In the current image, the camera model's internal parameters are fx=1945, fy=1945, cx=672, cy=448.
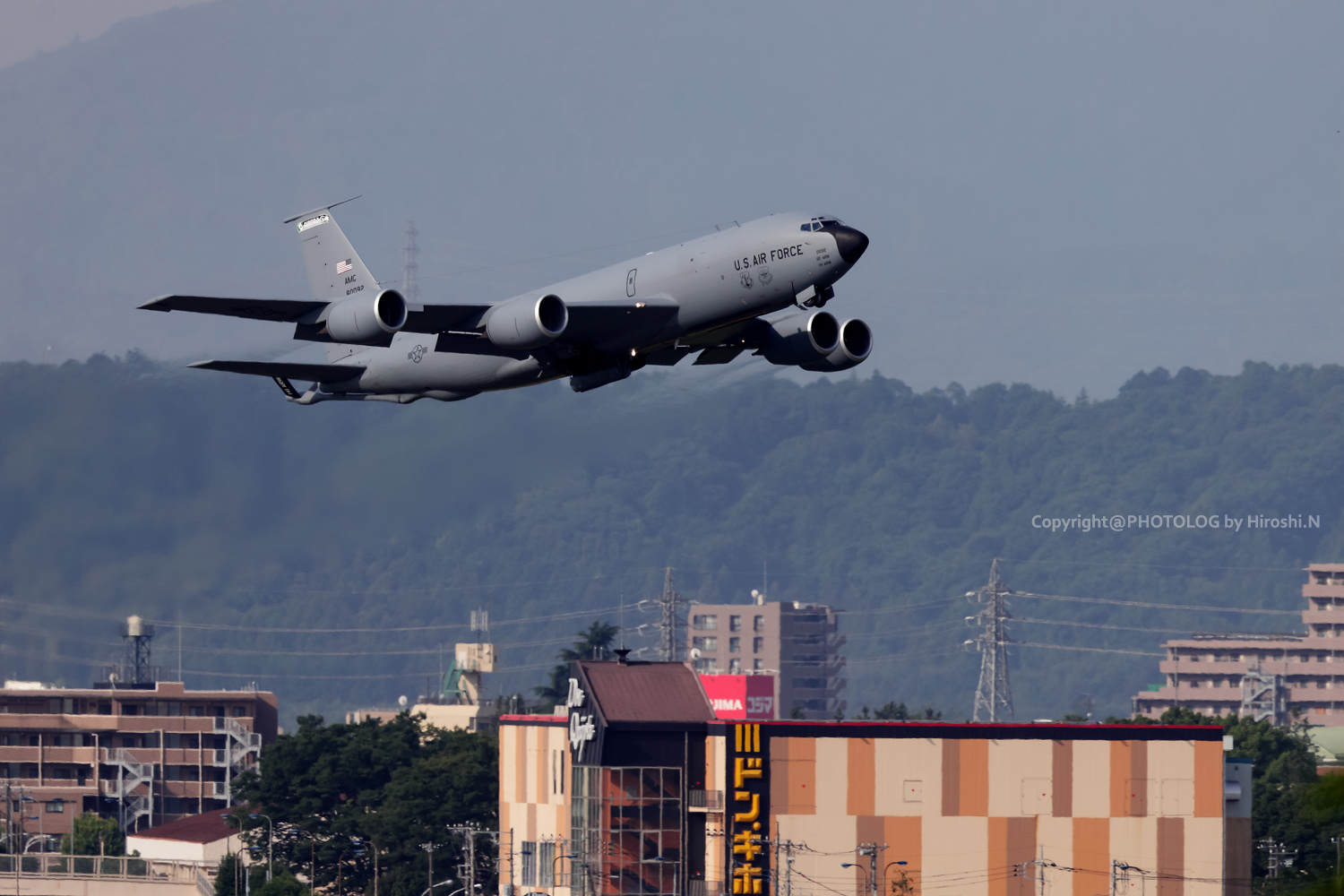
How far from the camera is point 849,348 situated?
50.1 m

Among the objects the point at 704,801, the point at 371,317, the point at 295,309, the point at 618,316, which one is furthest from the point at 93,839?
the point at 618,316

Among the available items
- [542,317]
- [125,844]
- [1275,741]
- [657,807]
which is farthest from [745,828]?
[1275,741]

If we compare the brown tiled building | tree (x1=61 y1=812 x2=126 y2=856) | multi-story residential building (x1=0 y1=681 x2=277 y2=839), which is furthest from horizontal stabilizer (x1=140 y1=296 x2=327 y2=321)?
multi-story residential building (x1=0 y1=681 x2=277 y2=839)

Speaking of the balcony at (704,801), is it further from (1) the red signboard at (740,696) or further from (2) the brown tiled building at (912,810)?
(1) the red signboard at (740,696)

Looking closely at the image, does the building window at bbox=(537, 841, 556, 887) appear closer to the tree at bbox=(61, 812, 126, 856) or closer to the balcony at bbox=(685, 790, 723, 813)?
the balcony at bbox=(685, 790, 723, 813)

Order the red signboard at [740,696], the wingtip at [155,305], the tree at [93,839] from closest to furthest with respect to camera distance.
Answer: the wingtip at [155,305], the red signboard at [740,696], the tree at [93,839]

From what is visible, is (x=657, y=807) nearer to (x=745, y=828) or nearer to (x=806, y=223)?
(x=745, y=828)

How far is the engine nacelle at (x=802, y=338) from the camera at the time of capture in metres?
49.7

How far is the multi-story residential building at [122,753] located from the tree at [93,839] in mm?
11270

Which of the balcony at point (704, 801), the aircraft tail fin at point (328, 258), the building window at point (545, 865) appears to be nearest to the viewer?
the aircraft tail fin at point (328, 258)

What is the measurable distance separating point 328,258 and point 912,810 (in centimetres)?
3684

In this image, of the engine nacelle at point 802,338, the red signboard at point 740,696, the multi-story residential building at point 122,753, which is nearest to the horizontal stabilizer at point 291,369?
the engine nacelle at point 802,338

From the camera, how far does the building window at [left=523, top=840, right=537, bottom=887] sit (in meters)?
95.0

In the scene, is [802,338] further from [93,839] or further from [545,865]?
[93,839]
